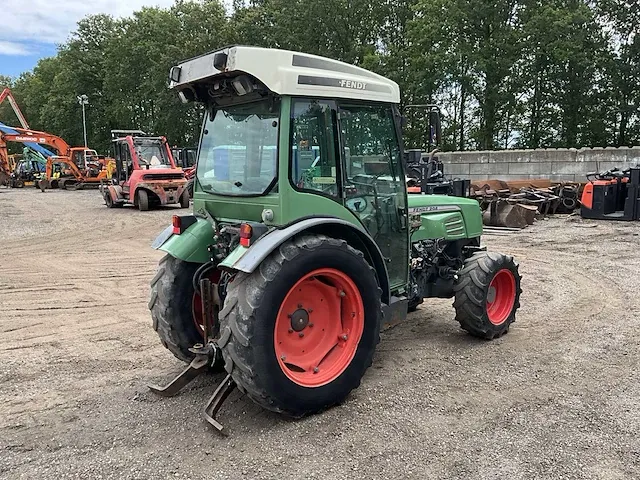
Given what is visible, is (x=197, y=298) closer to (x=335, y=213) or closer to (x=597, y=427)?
(x=335, y=213)

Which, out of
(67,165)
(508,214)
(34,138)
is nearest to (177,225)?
(508,214)

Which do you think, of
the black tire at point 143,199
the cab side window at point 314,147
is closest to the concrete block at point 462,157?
the black tire at point 143,199

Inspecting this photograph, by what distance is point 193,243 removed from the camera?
3.92m

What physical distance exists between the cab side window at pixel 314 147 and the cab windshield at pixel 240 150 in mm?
136

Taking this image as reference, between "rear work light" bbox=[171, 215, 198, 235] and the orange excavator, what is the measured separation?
2670cm

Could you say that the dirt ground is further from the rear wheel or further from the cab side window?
the cab side window

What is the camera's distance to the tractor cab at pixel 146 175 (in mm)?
17000

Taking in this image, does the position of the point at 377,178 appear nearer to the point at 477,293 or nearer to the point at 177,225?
the point at 477,293

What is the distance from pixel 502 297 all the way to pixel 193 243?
9.64 ft

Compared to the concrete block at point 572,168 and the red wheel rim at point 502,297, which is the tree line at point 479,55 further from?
the red wheel rim at point 502,297

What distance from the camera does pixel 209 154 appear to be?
400 cm

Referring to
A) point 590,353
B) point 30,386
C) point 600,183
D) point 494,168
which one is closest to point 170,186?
point 494,168

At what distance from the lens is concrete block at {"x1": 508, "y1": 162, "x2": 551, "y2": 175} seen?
50.7 feet

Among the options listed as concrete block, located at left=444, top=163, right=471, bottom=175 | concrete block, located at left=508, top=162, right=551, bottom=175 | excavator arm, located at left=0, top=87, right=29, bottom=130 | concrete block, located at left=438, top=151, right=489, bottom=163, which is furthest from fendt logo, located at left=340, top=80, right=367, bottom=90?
excavator arm, located at left=0, top=87, right=29, bottom=130
